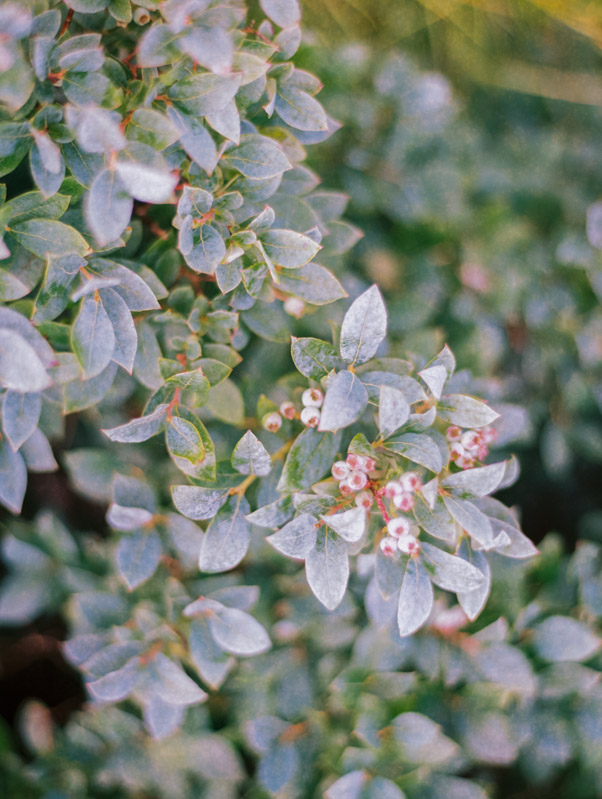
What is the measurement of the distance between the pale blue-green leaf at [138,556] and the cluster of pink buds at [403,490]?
38 cm

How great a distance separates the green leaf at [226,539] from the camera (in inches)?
26.4

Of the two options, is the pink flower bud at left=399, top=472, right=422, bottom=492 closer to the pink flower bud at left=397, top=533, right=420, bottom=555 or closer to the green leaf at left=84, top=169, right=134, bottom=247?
the pink flower bud at left=397, top=533, right=420, bottom=555

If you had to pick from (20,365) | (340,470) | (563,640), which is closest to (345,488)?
(340,470)

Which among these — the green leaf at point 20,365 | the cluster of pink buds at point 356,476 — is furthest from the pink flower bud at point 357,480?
the green leaf at point 20,365

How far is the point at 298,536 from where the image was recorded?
2.02 feet

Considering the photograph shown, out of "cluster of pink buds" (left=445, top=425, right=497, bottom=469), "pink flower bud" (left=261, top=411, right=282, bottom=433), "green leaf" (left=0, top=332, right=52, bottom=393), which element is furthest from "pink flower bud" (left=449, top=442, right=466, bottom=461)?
Answer: "green leaf" (left=0, top=332, right=52, bottom=393)

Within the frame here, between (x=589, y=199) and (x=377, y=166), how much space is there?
56 centimetres

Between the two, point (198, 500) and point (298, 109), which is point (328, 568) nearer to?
point (198, 500)

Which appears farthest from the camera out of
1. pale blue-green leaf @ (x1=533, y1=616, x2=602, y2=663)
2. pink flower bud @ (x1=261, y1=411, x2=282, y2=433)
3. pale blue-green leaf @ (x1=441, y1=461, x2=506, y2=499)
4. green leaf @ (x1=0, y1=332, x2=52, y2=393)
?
pale blue-green leaf @ (x1=533, y1=616, x2=602, y2=663)

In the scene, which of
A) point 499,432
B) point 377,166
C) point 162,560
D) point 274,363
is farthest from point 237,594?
point 377,166

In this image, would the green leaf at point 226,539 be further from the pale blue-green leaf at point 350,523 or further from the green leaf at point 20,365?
the green leaf at point 20,365

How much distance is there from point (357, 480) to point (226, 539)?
0.18 meters

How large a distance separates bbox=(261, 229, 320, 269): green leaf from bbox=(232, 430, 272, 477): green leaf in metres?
0.19

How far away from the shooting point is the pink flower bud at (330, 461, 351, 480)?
63 cm
